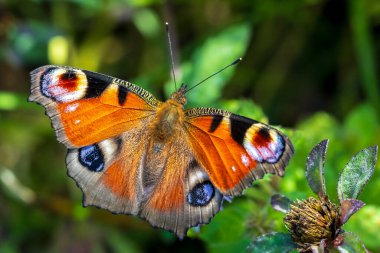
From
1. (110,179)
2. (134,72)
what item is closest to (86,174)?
(110,179)

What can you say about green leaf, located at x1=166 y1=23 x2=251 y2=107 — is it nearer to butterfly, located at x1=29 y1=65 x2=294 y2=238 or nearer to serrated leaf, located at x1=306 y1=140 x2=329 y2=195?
butterfly, located at x1=29 y1=65 x2=294 y2=238

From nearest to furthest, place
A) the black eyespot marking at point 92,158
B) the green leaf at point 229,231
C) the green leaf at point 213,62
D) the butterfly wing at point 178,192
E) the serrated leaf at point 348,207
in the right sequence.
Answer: the serrated leaf at point 348,207
the butterfly wing at point 178,192
the black eyespot marking at point 92,158
the green leaf at point 229,231
the green leaf at point 213,62

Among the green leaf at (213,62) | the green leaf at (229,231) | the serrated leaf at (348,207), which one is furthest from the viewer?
the green leaf at (213,62)

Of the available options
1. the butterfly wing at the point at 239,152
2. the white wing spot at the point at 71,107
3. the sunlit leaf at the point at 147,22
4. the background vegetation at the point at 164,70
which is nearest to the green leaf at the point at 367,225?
the background vegetation at the point at 164,70

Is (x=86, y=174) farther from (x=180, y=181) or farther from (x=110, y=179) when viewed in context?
(x=180, y=181)

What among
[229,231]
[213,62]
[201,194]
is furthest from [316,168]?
[213,62]

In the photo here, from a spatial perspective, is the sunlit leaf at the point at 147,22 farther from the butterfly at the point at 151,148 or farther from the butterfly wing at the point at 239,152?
the butterfly wing at the point at 239,152
